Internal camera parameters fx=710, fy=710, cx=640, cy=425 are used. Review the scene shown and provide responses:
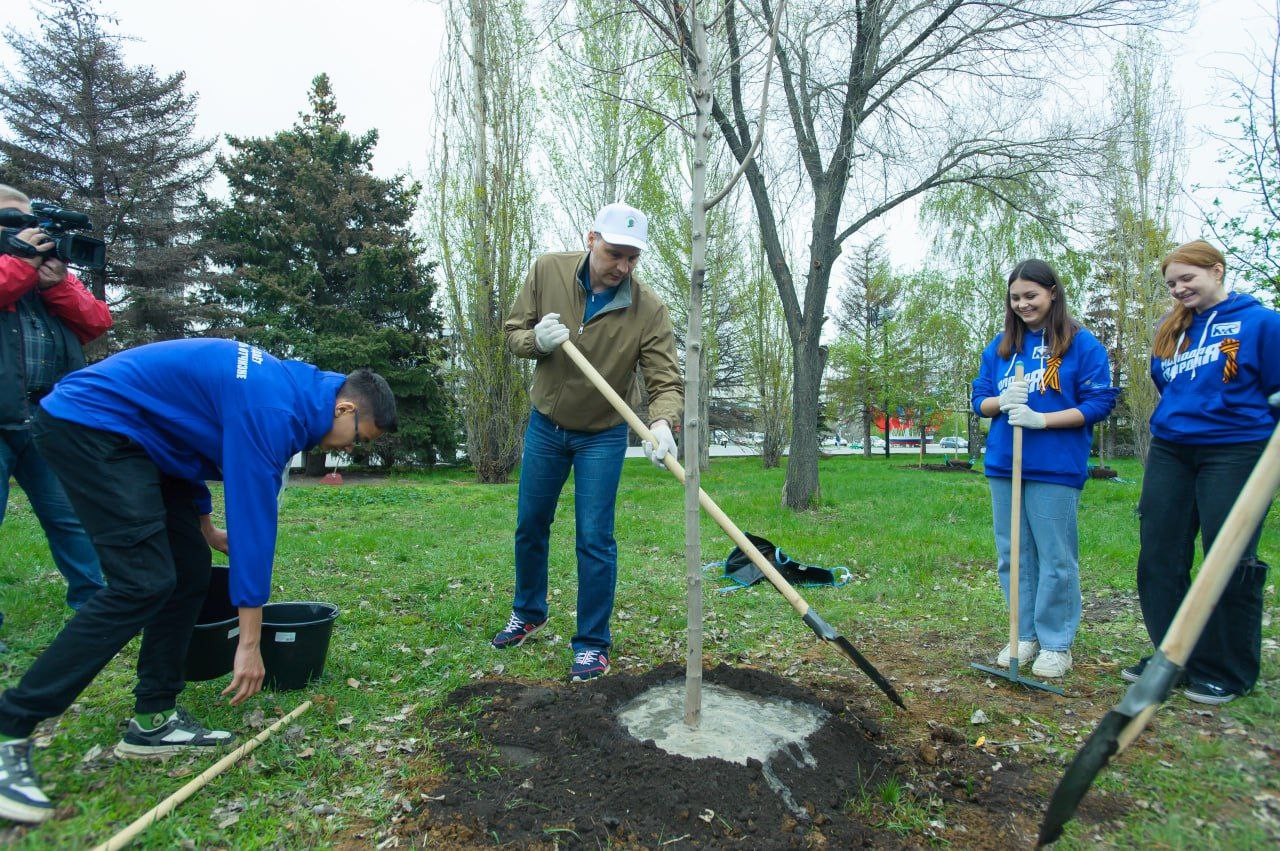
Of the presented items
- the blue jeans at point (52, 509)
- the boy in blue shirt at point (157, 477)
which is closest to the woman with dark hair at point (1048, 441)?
the boy in blue shirt at point (157, 477)

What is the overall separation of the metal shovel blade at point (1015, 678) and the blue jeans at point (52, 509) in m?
4.35

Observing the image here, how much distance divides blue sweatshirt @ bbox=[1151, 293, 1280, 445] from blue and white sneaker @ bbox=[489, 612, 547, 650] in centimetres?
330

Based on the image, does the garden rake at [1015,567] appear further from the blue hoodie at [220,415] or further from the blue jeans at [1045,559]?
the blue hoodie at [220,415]

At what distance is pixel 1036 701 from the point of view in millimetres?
3207

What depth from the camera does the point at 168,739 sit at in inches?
102

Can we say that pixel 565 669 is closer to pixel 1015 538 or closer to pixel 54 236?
pixel 1015 538

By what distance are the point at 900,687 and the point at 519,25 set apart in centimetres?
1516

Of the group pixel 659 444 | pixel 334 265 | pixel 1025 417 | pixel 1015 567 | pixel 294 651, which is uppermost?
pixel 334 265

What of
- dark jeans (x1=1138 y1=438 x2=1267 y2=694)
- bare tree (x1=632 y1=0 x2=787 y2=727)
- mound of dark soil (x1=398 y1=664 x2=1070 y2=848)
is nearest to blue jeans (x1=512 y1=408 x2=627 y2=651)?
mound of dark soil (x1=398 y1=664 x2=1070 y2=848)

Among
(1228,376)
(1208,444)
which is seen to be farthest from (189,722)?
(1228,376)

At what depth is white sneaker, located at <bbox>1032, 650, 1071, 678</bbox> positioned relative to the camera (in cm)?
345

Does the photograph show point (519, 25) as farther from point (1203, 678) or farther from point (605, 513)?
point (1203, 678)

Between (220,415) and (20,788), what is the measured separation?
4.05 ft

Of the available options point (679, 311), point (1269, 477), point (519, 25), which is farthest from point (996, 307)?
point (1269, 477)
